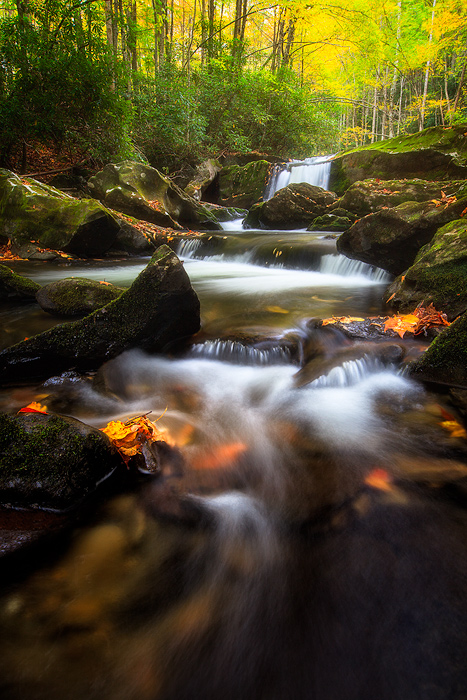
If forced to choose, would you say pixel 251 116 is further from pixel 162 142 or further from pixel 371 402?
pixel 371 402

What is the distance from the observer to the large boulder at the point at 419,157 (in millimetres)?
9234

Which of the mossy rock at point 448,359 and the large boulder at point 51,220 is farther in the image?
the large boulder at point 51,220

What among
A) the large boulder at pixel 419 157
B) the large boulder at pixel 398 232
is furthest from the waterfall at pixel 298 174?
the large boulder at pixel 398 232

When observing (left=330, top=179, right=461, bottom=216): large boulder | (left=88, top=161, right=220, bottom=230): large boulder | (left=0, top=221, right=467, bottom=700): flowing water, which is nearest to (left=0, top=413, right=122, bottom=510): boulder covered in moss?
(left=0, top=221, right=467, bottom=700): flowing water

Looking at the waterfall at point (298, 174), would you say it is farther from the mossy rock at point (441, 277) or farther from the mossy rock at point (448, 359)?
the mossy rock at point (448, 359)

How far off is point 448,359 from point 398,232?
3302 millimetres

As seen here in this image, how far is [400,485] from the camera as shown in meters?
2.14

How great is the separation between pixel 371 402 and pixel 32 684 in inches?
112

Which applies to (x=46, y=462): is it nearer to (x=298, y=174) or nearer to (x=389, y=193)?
(x=389, y=193)

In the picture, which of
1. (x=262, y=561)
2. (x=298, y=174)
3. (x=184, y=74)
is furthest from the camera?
(x=298, y=174)

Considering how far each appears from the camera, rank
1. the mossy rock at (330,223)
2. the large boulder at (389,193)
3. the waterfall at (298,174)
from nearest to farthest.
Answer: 1. the large boulder at (389,193)
2. the mossy rock at (330,223)
3. the waterfall at (298,174)

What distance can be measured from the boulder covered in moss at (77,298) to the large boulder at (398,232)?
4.34 metres

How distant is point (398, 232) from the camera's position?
5629 mm

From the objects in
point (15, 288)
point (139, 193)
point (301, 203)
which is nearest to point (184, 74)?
point (139, 193)
